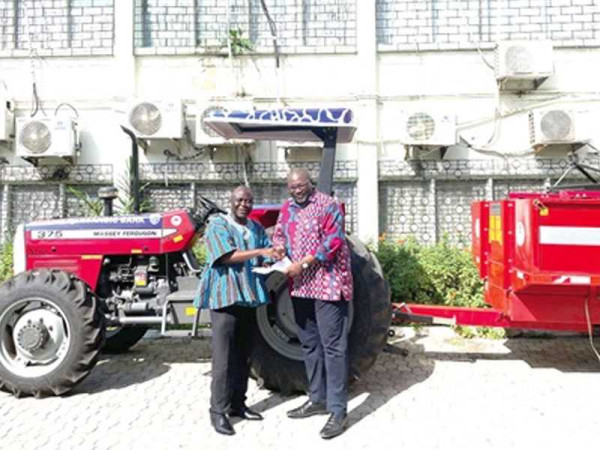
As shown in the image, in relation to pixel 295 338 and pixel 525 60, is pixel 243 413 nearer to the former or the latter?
pixel 295 338

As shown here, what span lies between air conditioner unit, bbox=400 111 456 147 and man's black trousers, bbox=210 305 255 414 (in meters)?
5.10

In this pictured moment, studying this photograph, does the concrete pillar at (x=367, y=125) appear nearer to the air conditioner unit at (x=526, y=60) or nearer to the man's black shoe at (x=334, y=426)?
the air conditioner unit at (x=526, y=60)

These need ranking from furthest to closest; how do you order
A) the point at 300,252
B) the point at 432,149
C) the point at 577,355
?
the point at 432,149, the point at 577,355, the point at 300,252

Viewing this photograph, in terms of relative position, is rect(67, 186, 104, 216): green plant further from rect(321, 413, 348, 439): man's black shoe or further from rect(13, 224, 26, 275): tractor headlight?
rect(321, 413, 348, 439): man's black shoe

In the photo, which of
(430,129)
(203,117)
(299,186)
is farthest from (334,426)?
(203,117)

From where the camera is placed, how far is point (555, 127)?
7984 millimetres

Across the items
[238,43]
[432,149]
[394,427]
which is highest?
[238,43]

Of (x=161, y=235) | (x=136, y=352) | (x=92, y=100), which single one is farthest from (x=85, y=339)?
(x=92, y=100)

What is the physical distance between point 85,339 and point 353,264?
2172mm

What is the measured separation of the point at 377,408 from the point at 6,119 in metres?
7.39

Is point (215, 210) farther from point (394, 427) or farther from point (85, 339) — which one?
point (394, 427)

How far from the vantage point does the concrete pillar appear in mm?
8578

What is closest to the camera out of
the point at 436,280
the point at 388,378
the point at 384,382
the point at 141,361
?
the point at 384,382

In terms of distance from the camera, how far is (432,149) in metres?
8.50
